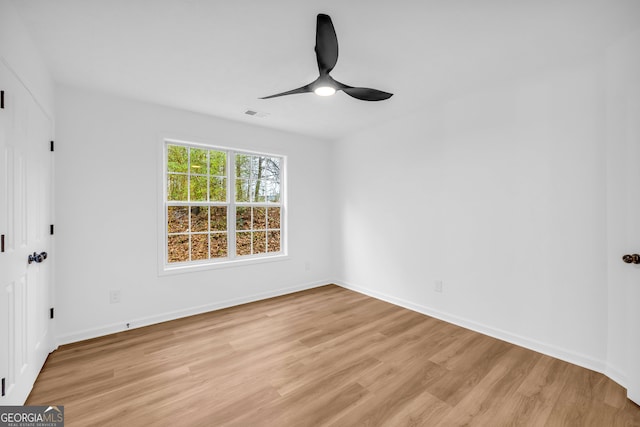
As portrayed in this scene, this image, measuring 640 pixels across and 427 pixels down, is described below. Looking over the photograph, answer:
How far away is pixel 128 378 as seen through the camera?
7.04 feet

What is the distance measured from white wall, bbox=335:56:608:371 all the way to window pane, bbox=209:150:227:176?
2188 millimetres

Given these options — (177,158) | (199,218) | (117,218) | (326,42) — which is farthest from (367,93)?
(117,218)

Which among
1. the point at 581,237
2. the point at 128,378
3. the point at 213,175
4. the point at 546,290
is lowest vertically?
the point at 128,378

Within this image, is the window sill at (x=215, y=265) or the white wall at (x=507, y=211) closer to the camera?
the white wall at (x=507, y=211)

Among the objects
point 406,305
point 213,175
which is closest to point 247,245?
point 213,175

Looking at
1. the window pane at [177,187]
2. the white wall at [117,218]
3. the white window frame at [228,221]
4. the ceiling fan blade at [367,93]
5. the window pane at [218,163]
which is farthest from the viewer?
the window pane at [218,163]

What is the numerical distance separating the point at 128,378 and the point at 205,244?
1.78 m

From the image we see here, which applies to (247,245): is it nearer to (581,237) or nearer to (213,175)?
(213,175)

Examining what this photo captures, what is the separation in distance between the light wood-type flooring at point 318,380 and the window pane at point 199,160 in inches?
75.4

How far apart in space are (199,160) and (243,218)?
38.9 inches

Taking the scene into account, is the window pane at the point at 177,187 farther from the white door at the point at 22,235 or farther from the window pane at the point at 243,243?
the white door at the point at 22,235

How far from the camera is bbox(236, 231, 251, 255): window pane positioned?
3978 millimetres

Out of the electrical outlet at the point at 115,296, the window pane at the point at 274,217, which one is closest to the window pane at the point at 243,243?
the window pane at the point at 274,217

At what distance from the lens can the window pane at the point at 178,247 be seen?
136 inches
